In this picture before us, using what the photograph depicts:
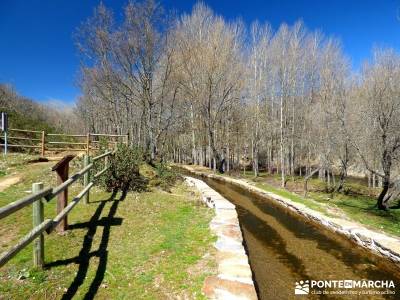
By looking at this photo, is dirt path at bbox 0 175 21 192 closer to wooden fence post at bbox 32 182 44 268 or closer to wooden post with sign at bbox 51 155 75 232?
wooden post with sign at bbox 51 155 75 232

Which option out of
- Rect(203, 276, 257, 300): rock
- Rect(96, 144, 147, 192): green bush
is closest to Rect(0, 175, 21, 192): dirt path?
Rect(96, 144, 147, 192): green bush

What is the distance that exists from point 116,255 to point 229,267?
188 cm

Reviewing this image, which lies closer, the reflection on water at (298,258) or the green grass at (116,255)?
the green grass at (116,255)

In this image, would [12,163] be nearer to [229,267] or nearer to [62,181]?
[62,181]

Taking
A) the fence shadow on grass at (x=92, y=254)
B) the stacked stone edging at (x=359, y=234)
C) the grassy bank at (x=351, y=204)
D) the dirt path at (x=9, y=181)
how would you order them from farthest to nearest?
the grassy bank at (x=351, y=204) < the dirt path at (x=9, y=181) < the stacked stone edging at (x=359, y=234) < the fence shadow on grass at (x=92, y=254)

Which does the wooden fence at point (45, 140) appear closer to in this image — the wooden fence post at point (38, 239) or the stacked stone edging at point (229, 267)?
the stacked stone edging at point (229, 267)

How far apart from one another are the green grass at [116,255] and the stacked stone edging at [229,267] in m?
0.18

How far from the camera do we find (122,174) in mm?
9766

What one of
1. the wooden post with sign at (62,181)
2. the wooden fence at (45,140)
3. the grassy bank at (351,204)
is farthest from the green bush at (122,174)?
the grassy bank at (351,204)

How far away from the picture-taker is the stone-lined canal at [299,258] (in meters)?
4.79

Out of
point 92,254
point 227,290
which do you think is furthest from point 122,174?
point 227,290

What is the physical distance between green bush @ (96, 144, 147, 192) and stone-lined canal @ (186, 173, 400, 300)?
12.8 feet

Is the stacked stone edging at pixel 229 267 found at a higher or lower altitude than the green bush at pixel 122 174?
lower

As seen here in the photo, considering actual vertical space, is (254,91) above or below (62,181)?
above
